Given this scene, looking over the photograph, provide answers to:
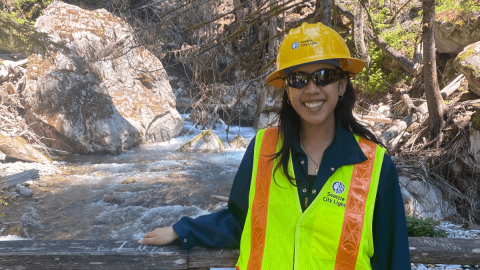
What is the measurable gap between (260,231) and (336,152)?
0.44 meters

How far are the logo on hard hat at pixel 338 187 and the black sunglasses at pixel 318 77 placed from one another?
0.39 meters

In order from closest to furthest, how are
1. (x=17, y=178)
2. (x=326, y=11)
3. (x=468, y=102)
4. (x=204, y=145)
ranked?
1. (x=326, y=11)
2. (x=468, y=102)
3. (x=17, y=178)
4. (x=204, y=145)

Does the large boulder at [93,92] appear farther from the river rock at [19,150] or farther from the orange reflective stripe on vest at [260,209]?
the orange reflective stripe on vest at [260,209]

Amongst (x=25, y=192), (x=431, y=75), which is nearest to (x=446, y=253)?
(x=431, y=75)

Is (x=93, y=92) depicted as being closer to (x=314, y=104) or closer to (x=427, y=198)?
(x=427, y=198)

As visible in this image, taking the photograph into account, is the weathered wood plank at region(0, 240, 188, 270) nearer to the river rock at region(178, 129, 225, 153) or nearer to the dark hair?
the dark hair

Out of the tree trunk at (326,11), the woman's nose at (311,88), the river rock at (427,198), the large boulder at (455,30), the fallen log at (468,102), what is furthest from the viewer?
the large boulder at (455,30)

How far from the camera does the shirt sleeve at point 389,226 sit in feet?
3.64

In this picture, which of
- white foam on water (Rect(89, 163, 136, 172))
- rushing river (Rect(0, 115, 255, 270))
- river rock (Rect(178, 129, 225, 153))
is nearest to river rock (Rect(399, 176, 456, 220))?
rushing river (Rect(0, 115, 255, 270))

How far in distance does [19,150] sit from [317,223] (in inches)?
361

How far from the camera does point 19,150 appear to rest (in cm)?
803

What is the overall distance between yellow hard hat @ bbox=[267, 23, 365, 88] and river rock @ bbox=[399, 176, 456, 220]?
4.05m

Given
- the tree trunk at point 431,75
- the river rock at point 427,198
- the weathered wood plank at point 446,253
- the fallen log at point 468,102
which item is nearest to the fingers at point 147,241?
the weathered wood plank at point 446,253

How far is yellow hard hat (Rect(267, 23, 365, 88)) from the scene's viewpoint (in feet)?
3.89
